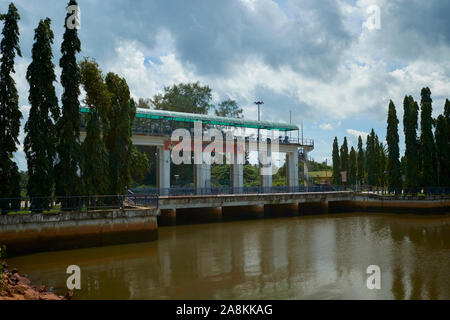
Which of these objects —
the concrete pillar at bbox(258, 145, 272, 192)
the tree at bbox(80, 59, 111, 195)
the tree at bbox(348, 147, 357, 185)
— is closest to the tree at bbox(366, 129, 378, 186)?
the tree at bbox(348, 147, 357, 185)

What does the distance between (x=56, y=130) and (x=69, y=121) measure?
36.3 inches

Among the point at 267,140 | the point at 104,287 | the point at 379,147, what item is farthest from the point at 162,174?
the point at 379,147

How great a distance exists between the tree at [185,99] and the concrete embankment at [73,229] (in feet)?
112

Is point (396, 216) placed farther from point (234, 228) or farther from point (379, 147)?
point (379, 147)

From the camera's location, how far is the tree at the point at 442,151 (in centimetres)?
3625

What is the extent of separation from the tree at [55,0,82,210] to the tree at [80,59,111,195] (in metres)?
0.56

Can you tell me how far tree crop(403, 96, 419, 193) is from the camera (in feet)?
115

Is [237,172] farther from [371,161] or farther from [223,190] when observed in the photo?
[371,161]

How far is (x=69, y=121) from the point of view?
59.8 ft

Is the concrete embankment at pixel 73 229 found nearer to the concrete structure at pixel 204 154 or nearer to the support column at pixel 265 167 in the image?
the concrete structure at pixel 204 154

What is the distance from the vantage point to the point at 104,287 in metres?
11.3

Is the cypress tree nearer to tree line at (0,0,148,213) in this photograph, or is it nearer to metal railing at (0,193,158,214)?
metal railing at (0,193,158,214)

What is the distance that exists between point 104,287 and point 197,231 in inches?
488

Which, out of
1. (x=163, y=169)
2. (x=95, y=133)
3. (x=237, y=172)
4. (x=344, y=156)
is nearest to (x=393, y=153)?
(x=344, y=156)
